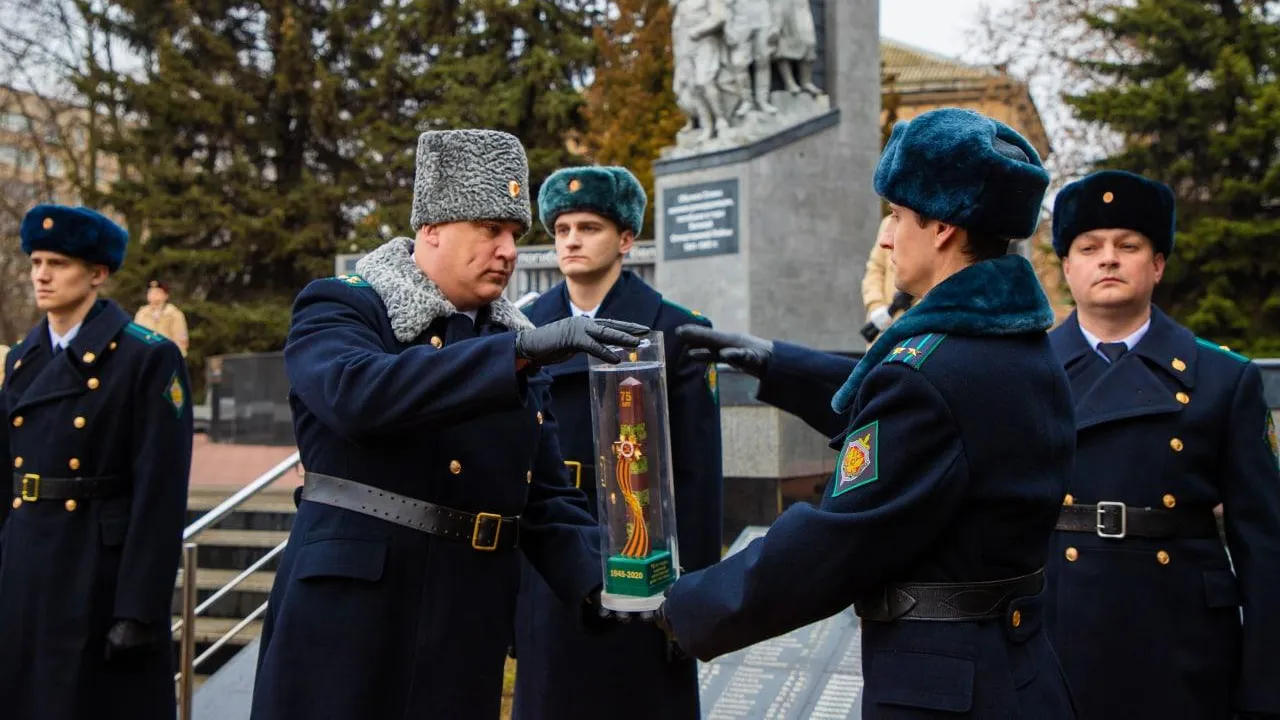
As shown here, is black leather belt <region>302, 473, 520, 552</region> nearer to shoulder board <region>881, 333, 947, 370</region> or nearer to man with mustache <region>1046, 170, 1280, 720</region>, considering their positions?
shoulder board <region>881, 333, 947, 370</region>

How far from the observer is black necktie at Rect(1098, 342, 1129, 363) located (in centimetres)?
397

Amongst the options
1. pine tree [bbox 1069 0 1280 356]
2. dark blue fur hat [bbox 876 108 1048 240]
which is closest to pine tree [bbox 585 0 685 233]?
pine tree [bbox 1069 0 1280 356]

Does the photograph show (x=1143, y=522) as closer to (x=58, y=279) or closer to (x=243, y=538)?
(x=58, y=279)

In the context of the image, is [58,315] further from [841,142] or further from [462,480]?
[841,142]

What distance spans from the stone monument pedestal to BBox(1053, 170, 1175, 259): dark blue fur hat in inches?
334

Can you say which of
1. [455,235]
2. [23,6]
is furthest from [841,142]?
[23,6]

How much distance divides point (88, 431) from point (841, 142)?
10426mm

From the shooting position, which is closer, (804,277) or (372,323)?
(372,323)

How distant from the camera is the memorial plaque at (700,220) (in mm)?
12797

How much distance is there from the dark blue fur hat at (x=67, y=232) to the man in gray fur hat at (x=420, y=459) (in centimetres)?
223

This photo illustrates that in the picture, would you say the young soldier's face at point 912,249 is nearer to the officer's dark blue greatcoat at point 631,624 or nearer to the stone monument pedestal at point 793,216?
the officer's dark blue greatcoat at point 631,624

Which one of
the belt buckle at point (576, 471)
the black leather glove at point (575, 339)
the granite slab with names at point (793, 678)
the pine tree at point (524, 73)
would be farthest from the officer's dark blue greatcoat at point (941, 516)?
the pine tree at point (524, 73)

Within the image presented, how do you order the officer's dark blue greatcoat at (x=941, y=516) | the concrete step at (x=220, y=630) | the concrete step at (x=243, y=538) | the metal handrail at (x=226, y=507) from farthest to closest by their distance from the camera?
the concrete step at (x=243, y=538) → the concrete step at (x=220, y=630) → the metal handrail at (x=226, y=507) → the officer's dark blue greatcoat at (x=941, y=516)

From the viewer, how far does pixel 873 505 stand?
7.85 ft
